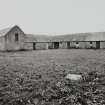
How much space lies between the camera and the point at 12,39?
32.8m

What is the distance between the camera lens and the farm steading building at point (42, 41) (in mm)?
32188

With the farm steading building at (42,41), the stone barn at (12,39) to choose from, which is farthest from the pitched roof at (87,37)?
the stone barn at (12,39)

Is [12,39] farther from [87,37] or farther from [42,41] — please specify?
[87,37]

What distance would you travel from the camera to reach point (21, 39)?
1362 inches

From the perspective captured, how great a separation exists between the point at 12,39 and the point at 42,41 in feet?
43.2

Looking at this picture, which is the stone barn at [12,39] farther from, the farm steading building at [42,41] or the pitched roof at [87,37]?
the pitched roof at [87,37]

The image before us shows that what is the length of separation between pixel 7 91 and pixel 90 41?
3617 cm

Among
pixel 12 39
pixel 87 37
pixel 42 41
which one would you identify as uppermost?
pixel 87 37

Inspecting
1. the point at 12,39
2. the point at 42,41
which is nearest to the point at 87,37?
the point at 42,41

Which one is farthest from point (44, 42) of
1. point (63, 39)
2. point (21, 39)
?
point (21, 39)

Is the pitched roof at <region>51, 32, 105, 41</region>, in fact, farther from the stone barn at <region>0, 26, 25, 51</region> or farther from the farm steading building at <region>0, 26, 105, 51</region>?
the stone barn at <region>0, 26, 25, 51</region>

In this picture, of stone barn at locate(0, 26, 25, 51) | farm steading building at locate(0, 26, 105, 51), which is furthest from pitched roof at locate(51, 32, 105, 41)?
stone barn at locate(0, 26, 25, 51)

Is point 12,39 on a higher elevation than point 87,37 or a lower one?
lower

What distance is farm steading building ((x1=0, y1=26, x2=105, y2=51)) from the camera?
106 ft
